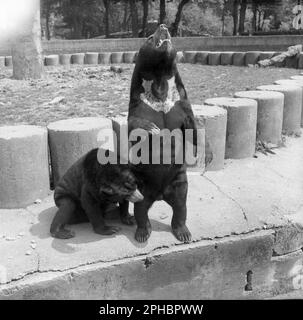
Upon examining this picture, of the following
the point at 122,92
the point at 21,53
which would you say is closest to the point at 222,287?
the point at 122,92

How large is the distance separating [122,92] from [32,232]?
495cm

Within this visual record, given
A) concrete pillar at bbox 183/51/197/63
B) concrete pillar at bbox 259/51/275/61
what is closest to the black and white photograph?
concrete pillar at bbox 259/51/275/61

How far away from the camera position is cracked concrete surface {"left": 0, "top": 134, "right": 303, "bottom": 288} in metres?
2.88

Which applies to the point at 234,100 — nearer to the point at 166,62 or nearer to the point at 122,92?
the point at 166,62

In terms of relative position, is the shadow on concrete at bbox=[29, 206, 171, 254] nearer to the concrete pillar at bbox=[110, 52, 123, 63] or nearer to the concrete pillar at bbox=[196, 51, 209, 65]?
the concrete pillar at bbox=[196, 51, 209, 65]

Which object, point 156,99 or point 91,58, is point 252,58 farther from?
point 156,99

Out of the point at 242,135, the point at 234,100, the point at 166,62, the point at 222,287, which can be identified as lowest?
the point at 222,287

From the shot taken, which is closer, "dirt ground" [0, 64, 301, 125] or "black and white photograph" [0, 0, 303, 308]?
"black and white photograph" [0, 0, 303, 308]

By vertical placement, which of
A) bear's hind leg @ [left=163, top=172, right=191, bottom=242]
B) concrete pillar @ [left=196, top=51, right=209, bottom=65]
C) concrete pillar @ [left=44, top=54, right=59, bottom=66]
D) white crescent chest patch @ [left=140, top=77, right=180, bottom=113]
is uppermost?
white crescent chest patch @ [left=140, top=77, right=180, bottom=113]

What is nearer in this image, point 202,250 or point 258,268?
point 202,250

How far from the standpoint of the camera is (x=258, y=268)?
3.46m

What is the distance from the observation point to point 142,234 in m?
3.10

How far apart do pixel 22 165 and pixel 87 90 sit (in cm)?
469

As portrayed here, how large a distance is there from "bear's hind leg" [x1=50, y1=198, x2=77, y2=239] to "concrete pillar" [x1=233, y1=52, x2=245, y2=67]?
10835mm
